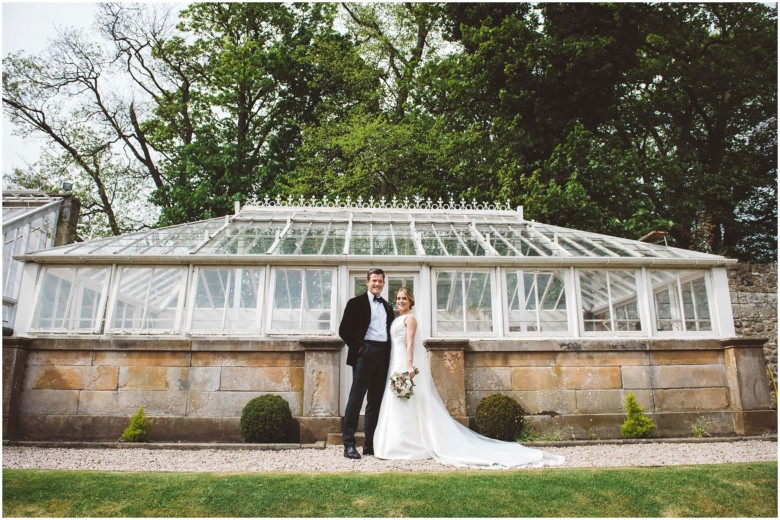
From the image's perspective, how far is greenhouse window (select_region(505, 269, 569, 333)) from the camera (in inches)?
363

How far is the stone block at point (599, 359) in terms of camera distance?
8805 mm

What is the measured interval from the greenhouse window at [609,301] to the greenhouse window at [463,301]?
176 cm

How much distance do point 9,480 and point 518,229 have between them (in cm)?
953

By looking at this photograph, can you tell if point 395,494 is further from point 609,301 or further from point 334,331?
point 609,301

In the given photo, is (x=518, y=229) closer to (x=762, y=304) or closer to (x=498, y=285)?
(x=498, y=285)

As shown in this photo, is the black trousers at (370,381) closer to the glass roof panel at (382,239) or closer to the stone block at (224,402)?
the stone block at (224,402)

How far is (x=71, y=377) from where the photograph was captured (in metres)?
8.55

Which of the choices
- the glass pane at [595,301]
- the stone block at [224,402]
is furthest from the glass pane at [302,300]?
the glass pane at [595,301]

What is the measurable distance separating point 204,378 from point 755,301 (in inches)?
534

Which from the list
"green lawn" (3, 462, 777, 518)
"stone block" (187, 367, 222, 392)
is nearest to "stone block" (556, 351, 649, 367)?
"green lawn" (3, 462, 777, 518)

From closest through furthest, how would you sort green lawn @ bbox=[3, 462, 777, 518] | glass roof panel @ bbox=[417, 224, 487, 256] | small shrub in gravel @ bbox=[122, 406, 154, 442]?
1. green lawn @ bbox=[3, 462, 777, 518]
2. small shrub in gravel @ bbox=[122, 406, 154, 442]
3. glass roof panel @ bbox=[417, 224, 487, 256]

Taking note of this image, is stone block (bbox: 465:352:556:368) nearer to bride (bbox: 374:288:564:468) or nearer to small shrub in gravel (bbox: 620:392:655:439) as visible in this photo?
small shrub in gravel (bbox: 620:392:655:439)

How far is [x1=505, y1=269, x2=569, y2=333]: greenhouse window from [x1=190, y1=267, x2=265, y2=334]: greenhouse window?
14.9 ft

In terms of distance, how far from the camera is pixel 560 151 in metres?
16.8
